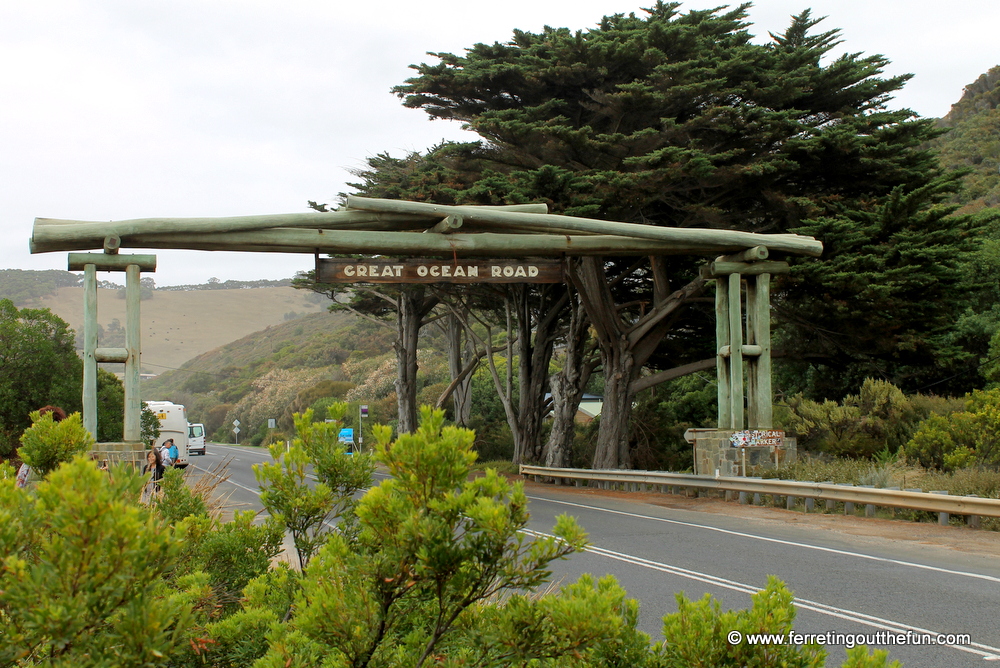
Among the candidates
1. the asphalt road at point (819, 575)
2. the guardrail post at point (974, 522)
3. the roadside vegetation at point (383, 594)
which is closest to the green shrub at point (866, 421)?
the guardrail post at point (974, 522)

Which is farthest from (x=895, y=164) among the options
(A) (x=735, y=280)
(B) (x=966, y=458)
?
(B) (x=966, y=458)

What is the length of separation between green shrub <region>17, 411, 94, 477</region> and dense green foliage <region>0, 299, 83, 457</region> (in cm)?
1620

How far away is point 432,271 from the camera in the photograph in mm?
14250

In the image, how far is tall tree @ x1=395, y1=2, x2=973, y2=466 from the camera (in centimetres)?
1716

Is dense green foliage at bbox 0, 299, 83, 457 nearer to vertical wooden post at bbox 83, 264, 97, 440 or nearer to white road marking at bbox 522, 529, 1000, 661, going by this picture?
vertical wooden post at bbox 83, 264, 97, 440

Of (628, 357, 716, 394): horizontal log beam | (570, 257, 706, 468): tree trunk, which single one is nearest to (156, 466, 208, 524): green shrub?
(570, 257, 706, 468): tree trunk

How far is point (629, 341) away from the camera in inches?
852

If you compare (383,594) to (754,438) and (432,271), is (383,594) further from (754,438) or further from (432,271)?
(754,438)

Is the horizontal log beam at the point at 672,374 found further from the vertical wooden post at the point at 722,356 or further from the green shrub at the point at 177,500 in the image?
the green shrub at the point at 177,500

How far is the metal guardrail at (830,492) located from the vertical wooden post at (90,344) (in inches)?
419

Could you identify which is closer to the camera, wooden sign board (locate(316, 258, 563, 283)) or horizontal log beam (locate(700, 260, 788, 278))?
wooden sign board (locate(316, 258, 563, 283))

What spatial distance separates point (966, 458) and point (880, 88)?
28.9ft

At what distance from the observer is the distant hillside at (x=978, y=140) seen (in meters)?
43.6

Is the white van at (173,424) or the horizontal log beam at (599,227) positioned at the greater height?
the horizontal log beam at (599,227)
